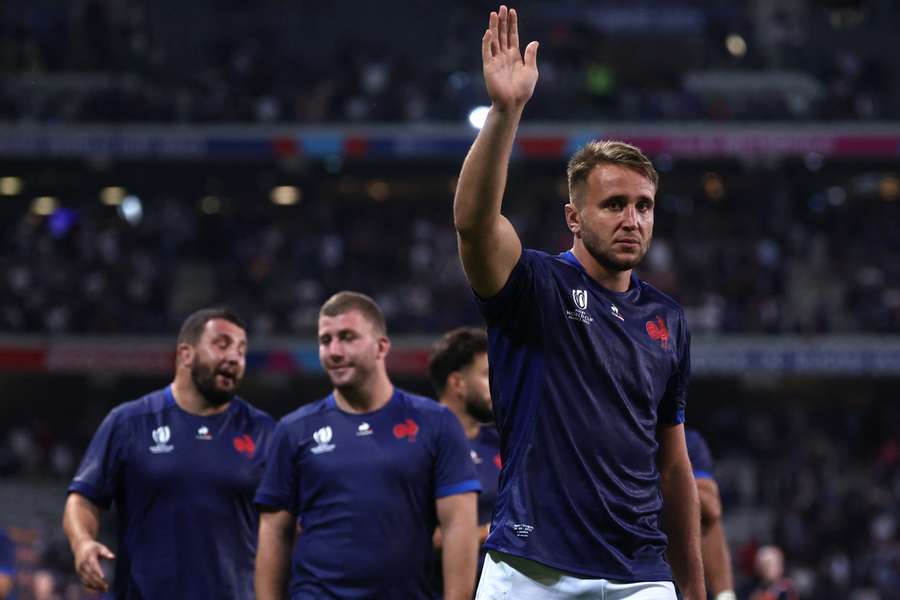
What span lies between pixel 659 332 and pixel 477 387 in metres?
2.61

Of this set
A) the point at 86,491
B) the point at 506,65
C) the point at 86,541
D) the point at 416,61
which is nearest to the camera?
the point at 506,65

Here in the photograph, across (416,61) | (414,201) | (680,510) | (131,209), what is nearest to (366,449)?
(680,510)

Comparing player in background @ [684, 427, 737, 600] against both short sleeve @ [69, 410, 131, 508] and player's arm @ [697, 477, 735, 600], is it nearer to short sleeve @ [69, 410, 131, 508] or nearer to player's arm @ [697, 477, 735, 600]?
player's arm @ [697, 477, 735, 600]

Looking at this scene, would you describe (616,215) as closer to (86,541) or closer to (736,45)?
(86,541)

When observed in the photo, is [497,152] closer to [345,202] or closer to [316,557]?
[316,557]

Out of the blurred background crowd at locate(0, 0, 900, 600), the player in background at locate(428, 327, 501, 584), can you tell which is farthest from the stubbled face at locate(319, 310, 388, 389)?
the blurred background crowd at locate(0, 0, 900, 600)

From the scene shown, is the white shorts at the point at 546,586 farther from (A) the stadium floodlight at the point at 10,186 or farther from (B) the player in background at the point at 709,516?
(A) the stadium floodlight at the point at 10,186

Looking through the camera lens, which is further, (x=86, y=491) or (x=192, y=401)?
(x=192, y=401)

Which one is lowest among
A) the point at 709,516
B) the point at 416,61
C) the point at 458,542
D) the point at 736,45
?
the point at 709,516

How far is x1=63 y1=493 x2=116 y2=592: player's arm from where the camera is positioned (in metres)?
5.58

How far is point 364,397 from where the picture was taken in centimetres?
586

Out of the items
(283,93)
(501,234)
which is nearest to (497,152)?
(501,234)

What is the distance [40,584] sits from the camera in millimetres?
12281

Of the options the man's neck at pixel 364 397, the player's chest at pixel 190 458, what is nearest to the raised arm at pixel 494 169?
the man's neck at pixel 364 397
